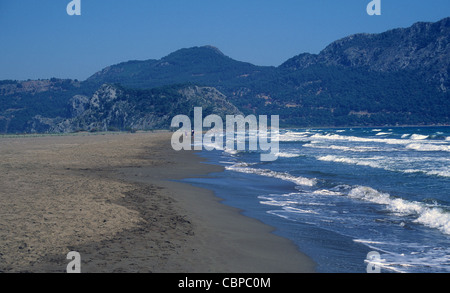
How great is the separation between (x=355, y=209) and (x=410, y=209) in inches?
50.9

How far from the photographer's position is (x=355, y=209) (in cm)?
1112

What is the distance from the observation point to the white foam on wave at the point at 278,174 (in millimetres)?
16116

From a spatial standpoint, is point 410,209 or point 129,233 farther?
point 410,209

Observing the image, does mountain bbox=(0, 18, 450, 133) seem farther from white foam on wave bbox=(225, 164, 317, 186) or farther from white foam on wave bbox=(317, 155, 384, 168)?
white foam on wave bbox=(225, 164, 317, 186)

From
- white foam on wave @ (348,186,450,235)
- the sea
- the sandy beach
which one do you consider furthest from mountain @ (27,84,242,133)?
the sandy beach

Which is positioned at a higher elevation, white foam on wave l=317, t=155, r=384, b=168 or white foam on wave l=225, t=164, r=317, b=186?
white foam on wave l=317, t=155, r=384, b=168

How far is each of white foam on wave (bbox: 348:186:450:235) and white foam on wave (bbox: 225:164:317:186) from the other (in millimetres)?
2669

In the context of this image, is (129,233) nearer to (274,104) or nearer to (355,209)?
Answer: (355,209)

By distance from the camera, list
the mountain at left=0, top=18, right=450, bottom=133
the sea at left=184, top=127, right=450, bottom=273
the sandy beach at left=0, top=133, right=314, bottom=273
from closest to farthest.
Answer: the sandy beach at left=0, top=133, right=314, bottom=273 → the sea at left=184, top=127, right=450, bottom=273 → the mountain at left=0, top=18, right=450, bottom=133

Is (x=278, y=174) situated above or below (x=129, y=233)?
below

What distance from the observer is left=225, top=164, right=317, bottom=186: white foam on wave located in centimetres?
1612

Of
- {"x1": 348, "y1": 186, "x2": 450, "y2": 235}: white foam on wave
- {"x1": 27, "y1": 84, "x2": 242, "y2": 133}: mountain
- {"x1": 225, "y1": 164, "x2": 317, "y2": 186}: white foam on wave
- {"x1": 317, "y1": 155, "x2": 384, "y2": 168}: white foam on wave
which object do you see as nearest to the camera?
{"x1": 348, "y1": 186, "x2": 450, "y2": 235}: white foam on wave

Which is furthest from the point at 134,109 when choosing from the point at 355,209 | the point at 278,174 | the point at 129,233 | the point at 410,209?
the point at 129,233
